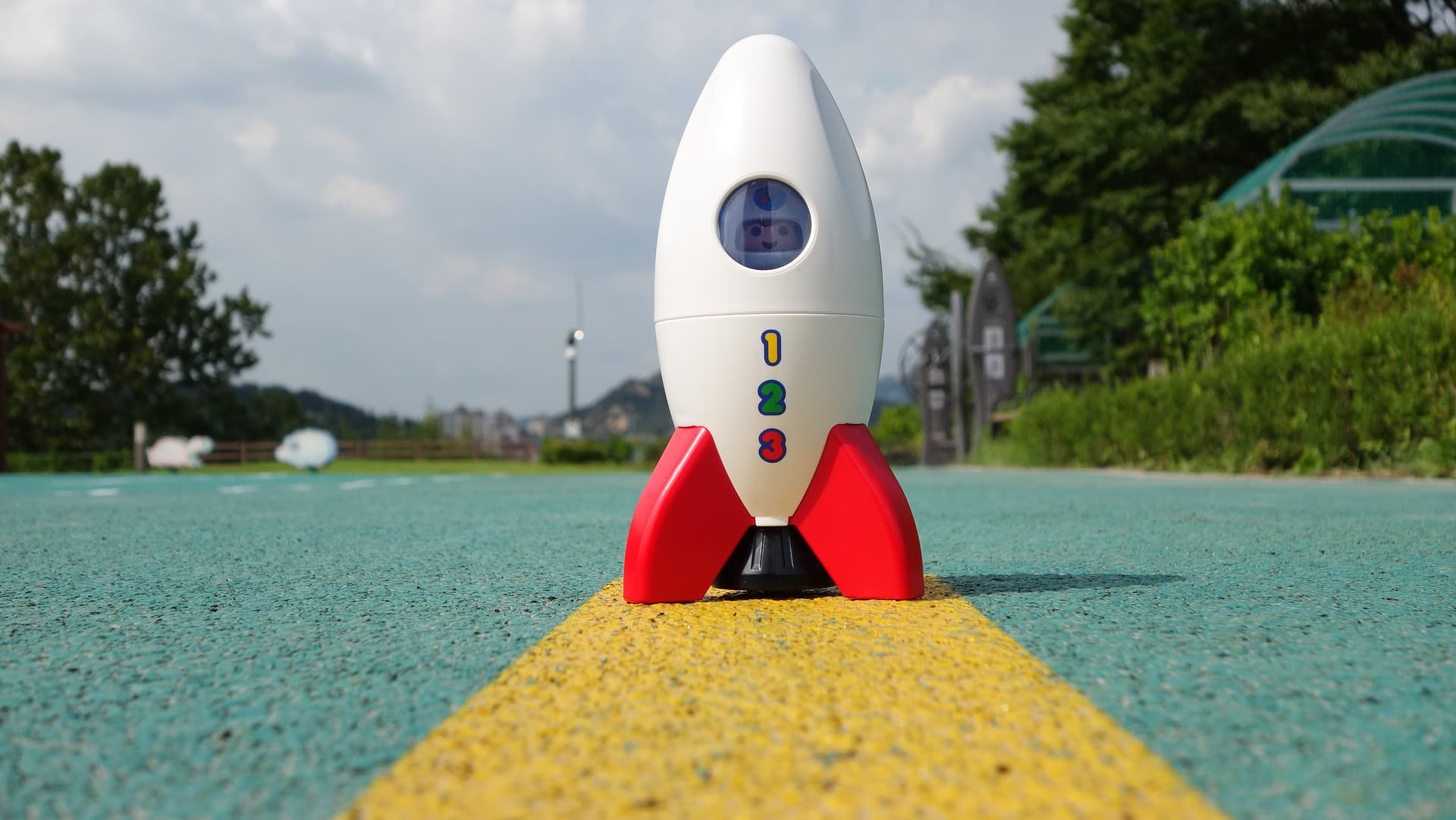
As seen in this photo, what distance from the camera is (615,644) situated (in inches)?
79.5

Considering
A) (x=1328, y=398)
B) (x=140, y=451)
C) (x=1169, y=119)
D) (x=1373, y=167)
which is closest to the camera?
(x=1328, y=398)

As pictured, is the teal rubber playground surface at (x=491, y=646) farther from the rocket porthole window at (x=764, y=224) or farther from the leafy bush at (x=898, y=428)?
the leafy bush at (x=898, y=428)

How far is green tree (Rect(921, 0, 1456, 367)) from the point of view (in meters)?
20.6

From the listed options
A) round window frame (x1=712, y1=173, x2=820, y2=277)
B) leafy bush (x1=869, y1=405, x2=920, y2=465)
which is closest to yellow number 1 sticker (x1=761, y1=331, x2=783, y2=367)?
round window frame (x1=712, y1=173, x2=820, y2=277)

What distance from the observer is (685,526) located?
8.40ft

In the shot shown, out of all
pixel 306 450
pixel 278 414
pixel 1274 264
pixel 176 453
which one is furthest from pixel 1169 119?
pixel 278 414

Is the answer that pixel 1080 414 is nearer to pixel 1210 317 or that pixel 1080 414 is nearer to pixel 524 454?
pixel 1210 317

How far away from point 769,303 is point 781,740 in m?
1.41

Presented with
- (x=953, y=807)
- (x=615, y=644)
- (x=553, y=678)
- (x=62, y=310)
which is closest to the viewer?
(x=953, y=807)

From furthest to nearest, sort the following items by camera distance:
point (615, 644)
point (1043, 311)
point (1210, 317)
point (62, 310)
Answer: point (62, 310) < point (1043, 311) < point (1210, 317) < point (615, 644)

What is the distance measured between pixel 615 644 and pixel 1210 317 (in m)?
14.5

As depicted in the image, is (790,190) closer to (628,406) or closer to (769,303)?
(769,303)

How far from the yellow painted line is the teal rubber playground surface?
7cm

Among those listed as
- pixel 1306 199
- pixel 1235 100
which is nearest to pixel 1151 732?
pixel 1306 199
